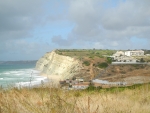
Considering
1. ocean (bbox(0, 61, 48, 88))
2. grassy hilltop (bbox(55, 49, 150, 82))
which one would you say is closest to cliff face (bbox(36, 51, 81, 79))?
grassy hilltop (bbox(55, 49, 150, 82))

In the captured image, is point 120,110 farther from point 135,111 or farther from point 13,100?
point 13,100

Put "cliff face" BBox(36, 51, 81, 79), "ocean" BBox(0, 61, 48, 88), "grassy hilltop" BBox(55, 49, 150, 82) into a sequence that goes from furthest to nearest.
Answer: "cliff face" BBox(36, 51, 81, 79) → "grassy hilltop" BBox(55, 49, 150, 82) → "ocean" BBox(0, 61, 48, 88)

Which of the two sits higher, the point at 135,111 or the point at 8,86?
the point at 8,86

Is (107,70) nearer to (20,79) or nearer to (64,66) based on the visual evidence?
(20,79)

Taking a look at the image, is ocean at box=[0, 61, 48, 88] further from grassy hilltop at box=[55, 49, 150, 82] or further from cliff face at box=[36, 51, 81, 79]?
cliff face at box=[36, 51, 81, 79]

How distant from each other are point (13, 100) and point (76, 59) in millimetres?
70905

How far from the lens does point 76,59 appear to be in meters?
74.4

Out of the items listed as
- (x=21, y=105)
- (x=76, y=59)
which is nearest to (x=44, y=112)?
(x=21, y=105)

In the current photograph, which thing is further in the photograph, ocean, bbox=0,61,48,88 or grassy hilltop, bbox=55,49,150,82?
grassy hilltop, bbox=55,49,150,82

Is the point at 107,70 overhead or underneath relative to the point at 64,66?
overhead

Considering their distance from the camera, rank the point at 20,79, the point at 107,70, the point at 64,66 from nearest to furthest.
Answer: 1. the point at 20,79
2. the point at 107,70
3. the point at 64,66

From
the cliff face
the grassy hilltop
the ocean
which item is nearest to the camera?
the ocean

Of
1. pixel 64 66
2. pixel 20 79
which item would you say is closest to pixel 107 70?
pixel 20 79

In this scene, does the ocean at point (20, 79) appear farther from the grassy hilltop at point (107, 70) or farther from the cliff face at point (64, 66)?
the cliff face at point (64, 66)
